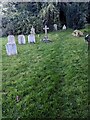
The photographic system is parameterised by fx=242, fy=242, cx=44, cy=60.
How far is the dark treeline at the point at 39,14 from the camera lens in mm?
1836

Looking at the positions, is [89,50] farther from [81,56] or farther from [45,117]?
[45,117]

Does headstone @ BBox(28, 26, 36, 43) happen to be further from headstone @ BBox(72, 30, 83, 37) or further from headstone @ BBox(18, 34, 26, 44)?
headstone @ BBox(72, 30, 83, 37)

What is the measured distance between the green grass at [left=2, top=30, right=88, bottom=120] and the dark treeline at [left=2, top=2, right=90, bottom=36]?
99 millimetres

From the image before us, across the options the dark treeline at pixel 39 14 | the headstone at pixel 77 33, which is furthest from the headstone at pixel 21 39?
the headstone at pixel 77 33

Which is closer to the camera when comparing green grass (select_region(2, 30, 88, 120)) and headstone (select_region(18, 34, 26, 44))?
green grass (select_region(2, 30, 88, 120))

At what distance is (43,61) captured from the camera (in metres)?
1.81

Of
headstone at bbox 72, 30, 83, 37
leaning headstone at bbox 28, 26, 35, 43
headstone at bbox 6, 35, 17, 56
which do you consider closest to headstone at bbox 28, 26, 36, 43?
leaning headstone at bbox 28, 26, 35, 43

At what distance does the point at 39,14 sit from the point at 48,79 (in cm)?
50

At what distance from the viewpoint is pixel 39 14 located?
1.85 meters

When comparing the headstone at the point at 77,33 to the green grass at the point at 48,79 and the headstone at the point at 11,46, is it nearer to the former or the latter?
the green grass at the point at 48,79

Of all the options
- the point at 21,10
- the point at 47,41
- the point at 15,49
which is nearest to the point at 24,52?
the point at 15,49

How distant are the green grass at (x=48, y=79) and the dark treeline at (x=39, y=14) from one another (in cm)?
10

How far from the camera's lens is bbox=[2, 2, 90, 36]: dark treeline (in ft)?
6.02

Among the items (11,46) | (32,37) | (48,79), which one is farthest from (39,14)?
(48,79)
